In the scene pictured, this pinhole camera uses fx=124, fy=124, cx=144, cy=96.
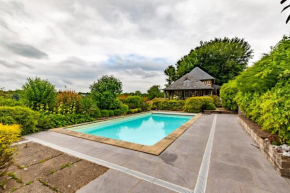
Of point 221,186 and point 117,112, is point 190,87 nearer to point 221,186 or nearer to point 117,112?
point 117,112

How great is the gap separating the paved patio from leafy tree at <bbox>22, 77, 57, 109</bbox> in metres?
4.55

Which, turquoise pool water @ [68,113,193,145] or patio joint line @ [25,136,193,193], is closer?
patio joint line @ [25,136,193,193]

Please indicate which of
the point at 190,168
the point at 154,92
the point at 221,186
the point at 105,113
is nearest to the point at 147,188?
the point at 190,168

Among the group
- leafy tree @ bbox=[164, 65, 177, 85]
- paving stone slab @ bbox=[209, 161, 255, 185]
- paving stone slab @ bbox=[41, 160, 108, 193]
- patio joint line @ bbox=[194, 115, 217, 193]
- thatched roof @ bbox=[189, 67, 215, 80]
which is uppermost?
leafy tree @ bbox=[164, 65, 177, 85]

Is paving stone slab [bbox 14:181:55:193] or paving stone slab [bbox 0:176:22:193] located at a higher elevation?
paving stone slab [bbox 14:181:55:193]

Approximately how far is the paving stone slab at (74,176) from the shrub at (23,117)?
4.02m

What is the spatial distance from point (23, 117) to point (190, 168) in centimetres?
646

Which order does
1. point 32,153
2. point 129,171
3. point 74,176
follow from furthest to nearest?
1. point 32,153
2. point 129,171
3. point 74,176

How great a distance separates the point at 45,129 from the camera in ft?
19.3

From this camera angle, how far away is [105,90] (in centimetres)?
1095

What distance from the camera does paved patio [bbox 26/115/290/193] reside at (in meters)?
2.04

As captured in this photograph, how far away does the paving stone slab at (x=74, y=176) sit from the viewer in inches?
82.7

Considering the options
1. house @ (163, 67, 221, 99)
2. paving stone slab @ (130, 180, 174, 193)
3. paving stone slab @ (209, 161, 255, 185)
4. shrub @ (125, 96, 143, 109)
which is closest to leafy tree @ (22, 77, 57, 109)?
shrub @ (125, 96, 143, 109)

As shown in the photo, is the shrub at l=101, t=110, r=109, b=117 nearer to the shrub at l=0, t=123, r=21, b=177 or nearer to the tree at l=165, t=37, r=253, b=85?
the shrub at l=0, t=123, r=21, b=177
